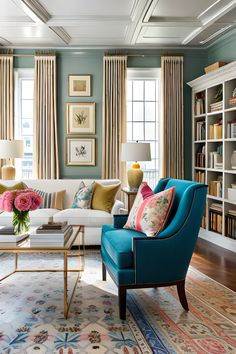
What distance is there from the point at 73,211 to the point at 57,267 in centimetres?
104

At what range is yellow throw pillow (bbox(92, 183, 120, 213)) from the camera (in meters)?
5.48

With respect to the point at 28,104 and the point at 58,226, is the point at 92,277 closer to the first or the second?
the point at 58,226

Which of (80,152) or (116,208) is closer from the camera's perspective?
(116,208)

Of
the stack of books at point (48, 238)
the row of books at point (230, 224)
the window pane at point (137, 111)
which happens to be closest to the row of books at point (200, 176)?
the row of books at point (230, 224)

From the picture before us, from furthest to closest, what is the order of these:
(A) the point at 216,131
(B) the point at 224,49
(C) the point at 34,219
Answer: (B) the point at 224,49 → (A) the point at 216,131 → (C) the point at 34,219

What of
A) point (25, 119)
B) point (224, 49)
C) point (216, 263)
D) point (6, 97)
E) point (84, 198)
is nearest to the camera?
point (216, 263)

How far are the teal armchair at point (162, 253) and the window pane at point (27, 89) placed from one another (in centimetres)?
413

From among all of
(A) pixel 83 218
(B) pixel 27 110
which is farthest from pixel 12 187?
(B) pixel 27 110

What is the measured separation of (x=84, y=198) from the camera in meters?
5.51

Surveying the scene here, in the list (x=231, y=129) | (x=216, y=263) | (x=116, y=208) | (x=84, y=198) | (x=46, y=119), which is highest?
(x=46, y=119)

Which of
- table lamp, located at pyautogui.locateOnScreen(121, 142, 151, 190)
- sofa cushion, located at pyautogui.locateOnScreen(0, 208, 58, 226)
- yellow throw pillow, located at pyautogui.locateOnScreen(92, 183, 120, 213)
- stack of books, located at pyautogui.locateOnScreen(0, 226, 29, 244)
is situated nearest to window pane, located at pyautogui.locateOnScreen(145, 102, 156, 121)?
table lamp, located at pyautogui.locateOnScreen(121, 142, 151, 190)

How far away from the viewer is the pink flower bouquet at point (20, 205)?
11.3 feet

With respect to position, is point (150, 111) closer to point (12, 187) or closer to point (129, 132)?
point (129, 132)

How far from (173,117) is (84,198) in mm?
2167
